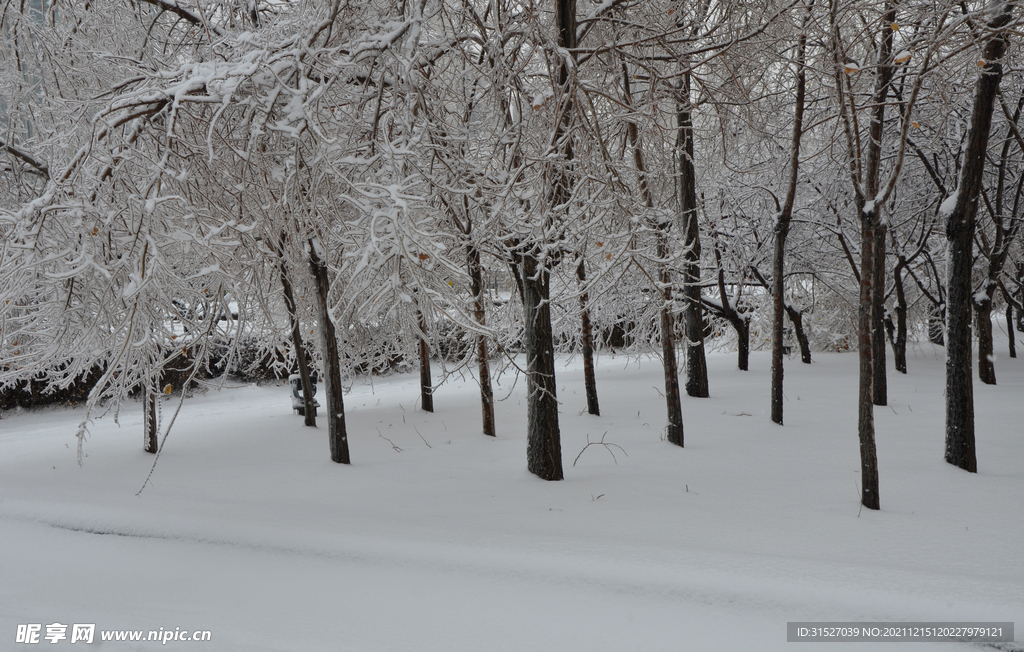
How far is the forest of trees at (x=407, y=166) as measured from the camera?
146 inches

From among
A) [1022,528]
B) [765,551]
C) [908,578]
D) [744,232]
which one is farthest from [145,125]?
[744,232]

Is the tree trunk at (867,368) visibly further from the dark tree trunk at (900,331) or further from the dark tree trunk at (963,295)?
the dark tree trunk at (900,331)

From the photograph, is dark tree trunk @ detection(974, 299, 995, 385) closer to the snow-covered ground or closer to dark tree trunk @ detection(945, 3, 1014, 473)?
the snow-covered ground

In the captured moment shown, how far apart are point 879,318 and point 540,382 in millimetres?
4734

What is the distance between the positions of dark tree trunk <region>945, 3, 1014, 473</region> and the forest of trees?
24 mm

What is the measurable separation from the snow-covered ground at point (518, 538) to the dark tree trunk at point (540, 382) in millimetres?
275

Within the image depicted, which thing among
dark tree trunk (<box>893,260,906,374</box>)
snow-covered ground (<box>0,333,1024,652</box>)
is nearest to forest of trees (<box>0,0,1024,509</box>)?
snow-covered ground (<box>0,333,1024,652</box>)

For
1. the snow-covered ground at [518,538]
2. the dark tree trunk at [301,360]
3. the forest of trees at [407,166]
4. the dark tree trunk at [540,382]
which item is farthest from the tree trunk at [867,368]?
the dark tree trunk at [301,360]

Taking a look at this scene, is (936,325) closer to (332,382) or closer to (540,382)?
(540,382)

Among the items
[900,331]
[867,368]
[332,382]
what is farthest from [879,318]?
[332,382]

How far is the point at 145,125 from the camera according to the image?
3861 millimetres

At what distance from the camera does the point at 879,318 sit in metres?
8.05

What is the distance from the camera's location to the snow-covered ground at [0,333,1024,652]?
3633 millimetres

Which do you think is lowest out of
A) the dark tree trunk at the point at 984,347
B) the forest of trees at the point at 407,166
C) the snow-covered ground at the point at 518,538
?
the snow-covered ground at the point at 518,538
